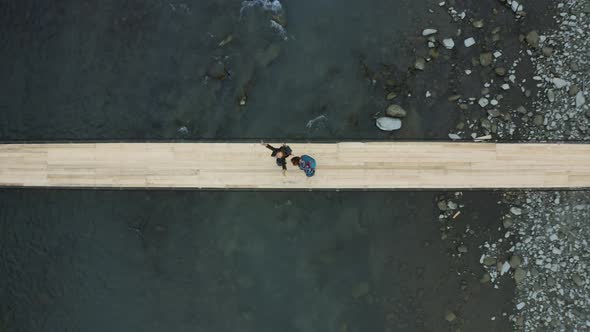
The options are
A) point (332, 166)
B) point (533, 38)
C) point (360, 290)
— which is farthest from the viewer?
point (533, 38)

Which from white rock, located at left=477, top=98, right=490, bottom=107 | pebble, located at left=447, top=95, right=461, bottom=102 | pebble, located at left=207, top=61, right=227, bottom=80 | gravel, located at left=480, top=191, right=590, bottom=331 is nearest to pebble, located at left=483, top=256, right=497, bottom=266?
gravel, located at left=480, top=191, right=590, bottom=331

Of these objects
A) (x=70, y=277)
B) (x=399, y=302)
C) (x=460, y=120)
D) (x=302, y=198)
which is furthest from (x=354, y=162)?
(x=70, y=277)

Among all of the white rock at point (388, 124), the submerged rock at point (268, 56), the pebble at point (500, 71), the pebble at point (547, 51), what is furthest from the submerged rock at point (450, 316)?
the submerged rock at point (268, 56)

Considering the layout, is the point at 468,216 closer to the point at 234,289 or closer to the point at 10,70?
the point at 234,289

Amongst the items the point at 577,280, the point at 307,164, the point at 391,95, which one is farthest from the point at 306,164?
the point at 577,280

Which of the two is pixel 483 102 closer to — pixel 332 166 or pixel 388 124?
pixel 388 124

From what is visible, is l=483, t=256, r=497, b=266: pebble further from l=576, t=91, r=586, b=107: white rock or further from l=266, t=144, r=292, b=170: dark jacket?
l=266, t=144, r=292, b=170: dark jacket
